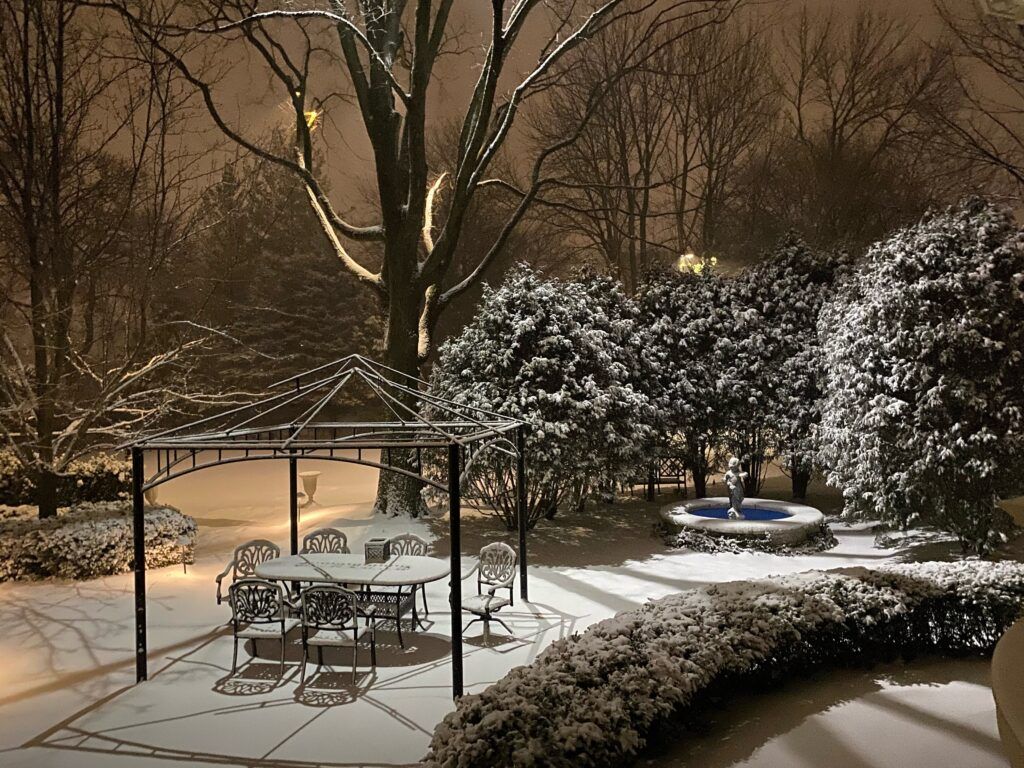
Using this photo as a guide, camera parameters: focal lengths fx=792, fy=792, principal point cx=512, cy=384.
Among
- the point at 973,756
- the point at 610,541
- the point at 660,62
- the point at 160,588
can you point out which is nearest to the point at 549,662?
the point at 973,756

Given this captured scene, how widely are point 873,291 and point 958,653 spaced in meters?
6.24

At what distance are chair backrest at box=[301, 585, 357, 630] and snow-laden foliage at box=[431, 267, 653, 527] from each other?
5.45 m

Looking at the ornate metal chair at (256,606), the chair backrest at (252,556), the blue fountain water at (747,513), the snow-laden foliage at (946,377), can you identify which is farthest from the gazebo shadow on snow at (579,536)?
the ornate metal chair at (256,606)

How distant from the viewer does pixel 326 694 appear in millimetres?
7270

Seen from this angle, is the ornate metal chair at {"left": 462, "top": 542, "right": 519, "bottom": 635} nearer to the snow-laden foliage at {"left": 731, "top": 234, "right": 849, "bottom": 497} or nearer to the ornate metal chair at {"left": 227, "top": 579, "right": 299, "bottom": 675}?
the ornate metal chair at {"left": 227, "top": 579, "right": 299, "bottom": 675}

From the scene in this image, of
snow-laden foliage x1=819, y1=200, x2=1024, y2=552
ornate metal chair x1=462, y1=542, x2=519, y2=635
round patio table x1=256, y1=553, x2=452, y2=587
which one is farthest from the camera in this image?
snow-laden foliage x1=819, y1=200, x2=1024, y2=552

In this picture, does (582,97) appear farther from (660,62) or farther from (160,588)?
(160,588)

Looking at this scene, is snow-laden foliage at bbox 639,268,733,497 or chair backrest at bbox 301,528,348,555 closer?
chair backrest at bbox 301,528,348,555

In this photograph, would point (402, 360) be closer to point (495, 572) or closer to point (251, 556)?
point (251, 556)

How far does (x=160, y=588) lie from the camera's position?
11.0 metres

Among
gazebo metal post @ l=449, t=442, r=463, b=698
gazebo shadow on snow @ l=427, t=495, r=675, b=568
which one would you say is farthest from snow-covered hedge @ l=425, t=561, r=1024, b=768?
gazebo shadow on snow @ l=427, t=495, r=675, b=568

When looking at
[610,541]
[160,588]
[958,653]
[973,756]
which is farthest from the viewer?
[610,541]

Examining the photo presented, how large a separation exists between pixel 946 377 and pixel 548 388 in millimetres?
5989

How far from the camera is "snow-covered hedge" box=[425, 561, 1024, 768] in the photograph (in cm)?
484
